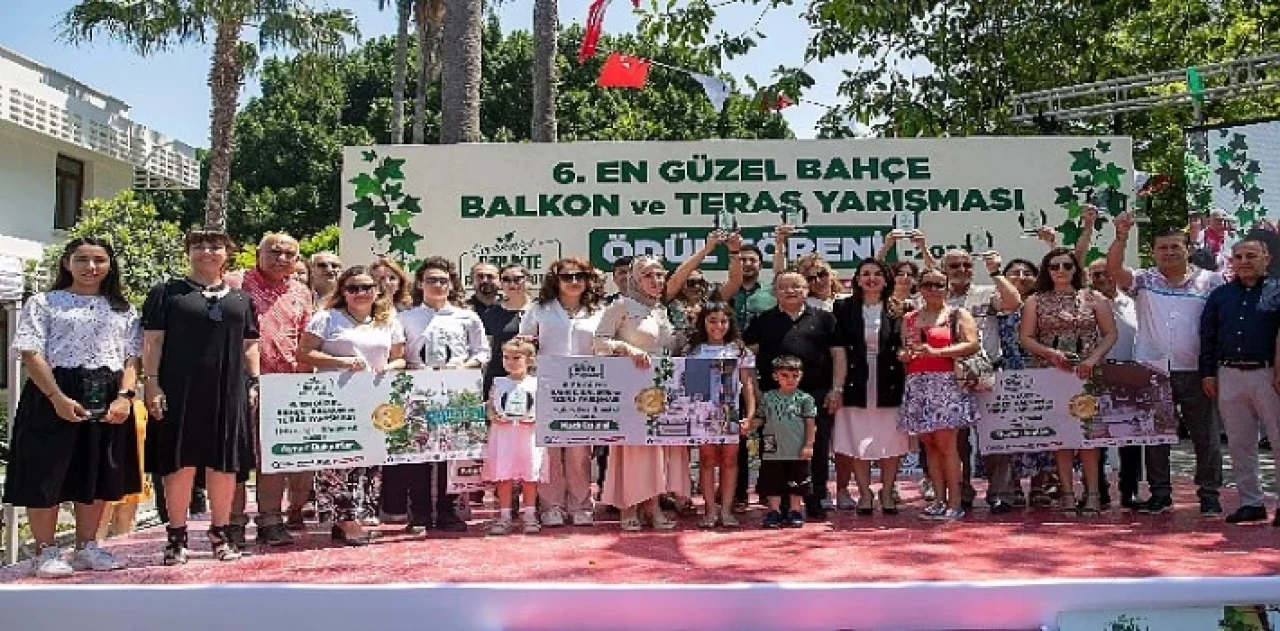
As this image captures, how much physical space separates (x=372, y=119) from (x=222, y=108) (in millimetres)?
11195

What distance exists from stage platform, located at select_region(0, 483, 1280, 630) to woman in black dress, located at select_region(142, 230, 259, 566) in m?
0.39

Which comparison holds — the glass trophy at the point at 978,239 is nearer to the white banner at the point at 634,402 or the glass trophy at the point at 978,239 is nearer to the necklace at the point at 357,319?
the white banner at the point at 634,402

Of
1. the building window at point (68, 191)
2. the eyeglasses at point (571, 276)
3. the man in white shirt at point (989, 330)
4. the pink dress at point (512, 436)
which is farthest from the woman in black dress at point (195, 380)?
the building window at point (68, 191)

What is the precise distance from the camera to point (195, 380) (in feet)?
15.7

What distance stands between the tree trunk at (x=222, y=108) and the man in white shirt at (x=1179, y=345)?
13.6 meters

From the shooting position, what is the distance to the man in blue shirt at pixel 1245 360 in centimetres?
542

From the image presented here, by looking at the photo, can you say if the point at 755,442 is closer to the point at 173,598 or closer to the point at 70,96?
the point at 173,598

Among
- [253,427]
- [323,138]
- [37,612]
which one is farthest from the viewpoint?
[323,138]

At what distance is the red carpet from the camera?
4.41 metres

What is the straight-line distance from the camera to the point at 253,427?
5387mm

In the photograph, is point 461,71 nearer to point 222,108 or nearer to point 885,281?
point 885,281

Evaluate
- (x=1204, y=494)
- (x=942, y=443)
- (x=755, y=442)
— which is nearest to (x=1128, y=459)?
(x=1204, y=494)

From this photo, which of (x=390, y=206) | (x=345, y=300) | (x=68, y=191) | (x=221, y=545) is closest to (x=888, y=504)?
(x=345, y=300)

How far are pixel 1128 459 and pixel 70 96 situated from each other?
17.1m
